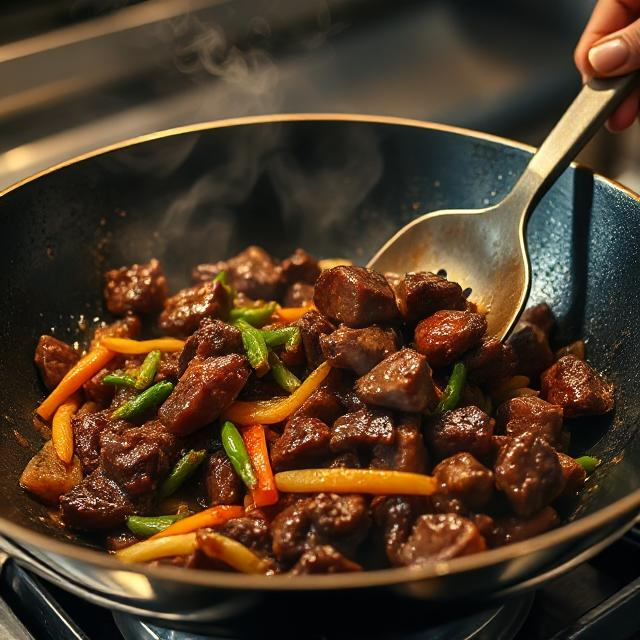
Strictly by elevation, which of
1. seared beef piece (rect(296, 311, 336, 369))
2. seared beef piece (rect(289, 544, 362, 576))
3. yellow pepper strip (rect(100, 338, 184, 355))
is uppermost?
yellow pepper strip (rect(100, 338, 184, 355))

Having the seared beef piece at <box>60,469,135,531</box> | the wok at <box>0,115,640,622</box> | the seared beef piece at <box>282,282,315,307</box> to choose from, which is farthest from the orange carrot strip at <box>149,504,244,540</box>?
the seared beef piece at <box>282,282,315,307</box>

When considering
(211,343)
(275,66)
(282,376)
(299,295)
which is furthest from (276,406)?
(275,66)

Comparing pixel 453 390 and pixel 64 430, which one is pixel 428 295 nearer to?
pixel 453 390

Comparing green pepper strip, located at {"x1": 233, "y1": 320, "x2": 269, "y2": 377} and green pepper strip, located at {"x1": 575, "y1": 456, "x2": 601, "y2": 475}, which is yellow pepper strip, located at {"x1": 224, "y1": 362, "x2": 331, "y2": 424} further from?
green pepper strip, located at {"x1": 575, "y1": 456, "x2": 601, "y2": 475}

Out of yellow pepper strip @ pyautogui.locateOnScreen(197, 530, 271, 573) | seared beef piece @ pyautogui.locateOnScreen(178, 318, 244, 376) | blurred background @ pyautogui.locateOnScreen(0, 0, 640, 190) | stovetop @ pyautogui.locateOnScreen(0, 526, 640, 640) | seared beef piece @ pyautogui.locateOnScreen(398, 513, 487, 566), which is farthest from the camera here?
blurred background @ pyautogui.locateOnScreen(0, 0, 640, 190)

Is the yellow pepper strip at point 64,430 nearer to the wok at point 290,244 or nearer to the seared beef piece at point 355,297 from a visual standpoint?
the wok at point 290,244

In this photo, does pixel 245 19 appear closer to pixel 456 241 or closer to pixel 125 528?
pixel 456 241

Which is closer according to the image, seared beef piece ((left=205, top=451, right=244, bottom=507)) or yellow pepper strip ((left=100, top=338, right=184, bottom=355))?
seared beef piece ((left=205, top=451, right=244, bottom=507))
